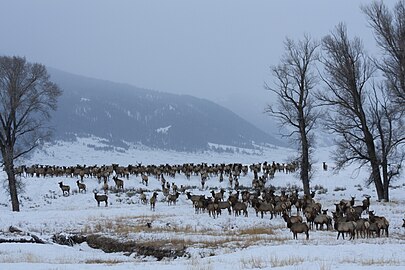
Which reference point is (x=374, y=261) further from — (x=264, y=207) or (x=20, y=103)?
(x=20, y=103)

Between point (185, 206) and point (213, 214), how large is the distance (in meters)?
5.84

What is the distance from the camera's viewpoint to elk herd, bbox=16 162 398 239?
20.3m

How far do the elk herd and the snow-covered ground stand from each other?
56 centimetres

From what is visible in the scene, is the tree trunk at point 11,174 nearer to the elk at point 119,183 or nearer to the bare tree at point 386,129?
the elk at point 119,183

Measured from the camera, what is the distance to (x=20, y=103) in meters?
30.2

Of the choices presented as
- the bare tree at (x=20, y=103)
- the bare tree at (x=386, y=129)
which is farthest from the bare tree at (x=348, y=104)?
the bare tree at (x=20, y=103)

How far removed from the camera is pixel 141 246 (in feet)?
63.8

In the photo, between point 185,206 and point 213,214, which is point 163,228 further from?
point 185,206

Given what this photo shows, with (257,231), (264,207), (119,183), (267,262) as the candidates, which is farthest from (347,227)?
(119,183)

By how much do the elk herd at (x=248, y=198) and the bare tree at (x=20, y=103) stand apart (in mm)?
5939

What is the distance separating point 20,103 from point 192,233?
576 inches

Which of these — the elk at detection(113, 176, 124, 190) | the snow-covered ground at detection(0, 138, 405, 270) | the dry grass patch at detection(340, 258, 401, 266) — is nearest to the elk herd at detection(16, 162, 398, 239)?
the elk at detection(113, 176, 124, 190)

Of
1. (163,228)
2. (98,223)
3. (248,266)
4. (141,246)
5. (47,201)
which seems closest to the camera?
(248,266)

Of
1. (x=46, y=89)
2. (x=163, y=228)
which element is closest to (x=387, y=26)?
(x=163, y=228)
